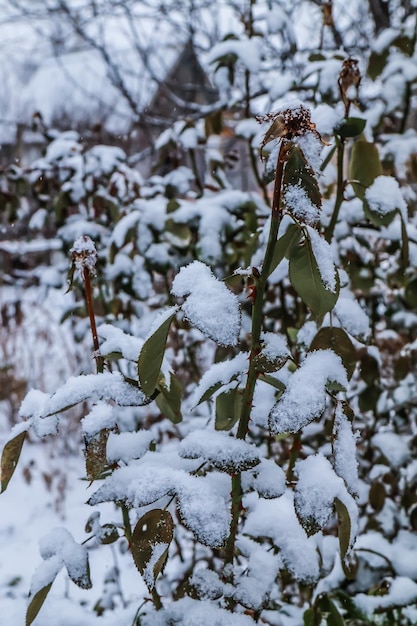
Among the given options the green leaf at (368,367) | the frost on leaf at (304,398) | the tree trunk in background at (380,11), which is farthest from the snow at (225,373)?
the tree trunk in background at (380,11)

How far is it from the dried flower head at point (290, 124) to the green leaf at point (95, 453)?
388mm

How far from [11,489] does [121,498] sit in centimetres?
287

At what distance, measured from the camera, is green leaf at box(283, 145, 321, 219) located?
627 mm

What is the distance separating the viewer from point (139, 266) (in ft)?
5.80

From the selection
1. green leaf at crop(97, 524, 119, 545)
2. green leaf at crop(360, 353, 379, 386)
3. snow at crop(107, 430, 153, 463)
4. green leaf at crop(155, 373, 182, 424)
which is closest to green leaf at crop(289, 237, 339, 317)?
green leaf at crop(155, 373, 182, 424)

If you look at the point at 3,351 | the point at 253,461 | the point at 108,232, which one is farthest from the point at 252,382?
the point at 3,351

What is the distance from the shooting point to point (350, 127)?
3.07 ft

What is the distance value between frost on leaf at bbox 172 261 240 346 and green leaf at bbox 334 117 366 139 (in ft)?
1.32

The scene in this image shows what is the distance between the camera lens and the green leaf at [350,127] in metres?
0.93

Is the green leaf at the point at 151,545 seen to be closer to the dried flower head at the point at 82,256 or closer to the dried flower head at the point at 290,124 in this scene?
the dried flower head at the point at 82,256

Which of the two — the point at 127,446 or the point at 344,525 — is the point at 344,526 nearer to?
the point at 344,525

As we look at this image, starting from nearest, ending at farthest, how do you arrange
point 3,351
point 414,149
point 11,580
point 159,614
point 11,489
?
1. point 159,614
2. point 414,149
3. point 11,580
4. point 11,489
5. point 3,351

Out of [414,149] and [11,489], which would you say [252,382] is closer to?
[414,149]

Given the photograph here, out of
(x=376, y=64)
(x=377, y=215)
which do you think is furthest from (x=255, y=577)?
(x=376, y=64)
